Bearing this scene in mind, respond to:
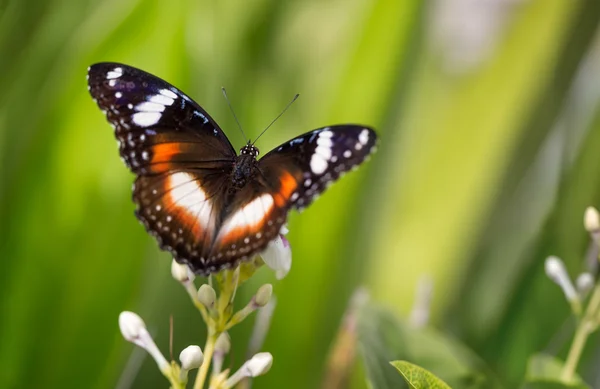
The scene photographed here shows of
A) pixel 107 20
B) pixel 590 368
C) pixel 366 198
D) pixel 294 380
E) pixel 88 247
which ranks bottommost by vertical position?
pixel 590 368

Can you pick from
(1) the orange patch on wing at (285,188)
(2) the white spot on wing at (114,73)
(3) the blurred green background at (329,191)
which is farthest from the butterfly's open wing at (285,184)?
(3) the blurred green background at (329,191)

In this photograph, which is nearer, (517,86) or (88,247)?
(88,247)

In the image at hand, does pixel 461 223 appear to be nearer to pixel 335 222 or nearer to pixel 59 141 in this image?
pixel 335 222

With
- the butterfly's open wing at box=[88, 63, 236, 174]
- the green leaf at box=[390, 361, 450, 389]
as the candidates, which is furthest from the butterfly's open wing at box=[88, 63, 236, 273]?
the green leaf at box=[390, 361, 450, 389]

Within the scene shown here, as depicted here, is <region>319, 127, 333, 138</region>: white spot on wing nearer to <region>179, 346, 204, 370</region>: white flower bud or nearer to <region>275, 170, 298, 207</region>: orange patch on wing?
<region>275, 170, 298, 207</region>: orange patch on wing

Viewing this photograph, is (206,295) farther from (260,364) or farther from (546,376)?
(546,376)

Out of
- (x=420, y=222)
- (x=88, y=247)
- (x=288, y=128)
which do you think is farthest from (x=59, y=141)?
(x=420, y=222)

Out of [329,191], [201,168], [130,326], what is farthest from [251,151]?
[329,191]
